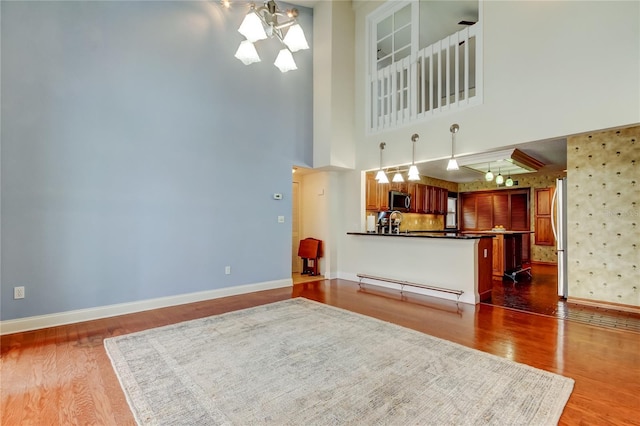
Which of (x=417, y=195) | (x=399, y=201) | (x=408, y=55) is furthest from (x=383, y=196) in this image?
(x=408, y=55)

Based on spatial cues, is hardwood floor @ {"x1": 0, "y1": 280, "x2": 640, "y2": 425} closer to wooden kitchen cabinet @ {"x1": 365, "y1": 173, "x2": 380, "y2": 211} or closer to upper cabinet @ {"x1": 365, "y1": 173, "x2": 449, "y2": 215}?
wooden kitchen cabinet @ {"x1": 365, "y1": 173, "x2": 380, "y2": 211}

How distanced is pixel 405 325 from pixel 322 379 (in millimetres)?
1475

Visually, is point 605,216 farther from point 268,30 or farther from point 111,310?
point 111,310

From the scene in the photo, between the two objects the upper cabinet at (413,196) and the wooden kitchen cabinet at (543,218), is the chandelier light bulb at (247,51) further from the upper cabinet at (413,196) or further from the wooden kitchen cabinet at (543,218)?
the wooden kitchen cabinet at (543,218)

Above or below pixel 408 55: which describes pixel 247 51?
below

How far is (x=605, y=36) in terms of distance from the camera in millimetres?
3232

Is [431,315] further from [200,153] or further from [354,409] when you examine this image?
[200,153]

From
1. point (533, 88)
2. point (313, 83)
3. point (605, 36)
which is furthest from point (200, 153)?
point (605, 36)

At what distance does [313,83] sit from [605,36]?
13.4ft

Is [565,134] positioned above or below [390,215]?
above

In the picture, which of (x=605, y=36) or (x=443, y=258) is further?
(x=443, y=258)

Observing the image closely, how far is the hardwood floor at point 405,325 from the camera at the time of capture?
1.86 meters

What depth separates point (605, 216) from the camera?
395cm

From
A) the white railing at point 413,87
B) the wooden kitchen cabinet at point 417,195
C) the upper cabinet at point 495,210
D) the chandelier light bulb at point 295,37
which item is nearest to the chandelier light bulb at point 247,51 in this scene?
the chandelier light bulb at point 295,37
